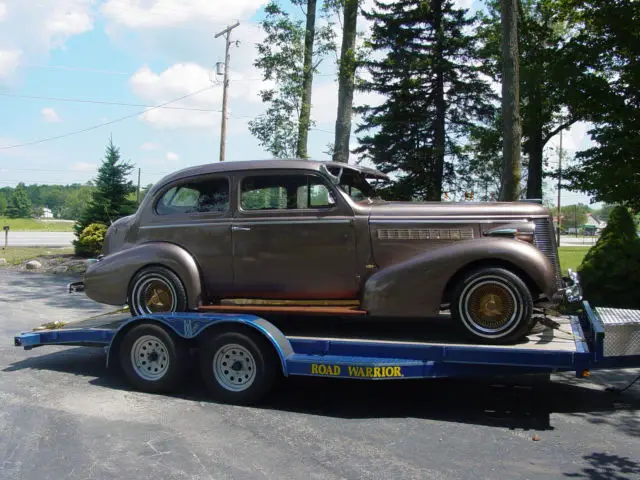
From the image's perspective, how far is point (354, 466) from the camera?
410 centimetres

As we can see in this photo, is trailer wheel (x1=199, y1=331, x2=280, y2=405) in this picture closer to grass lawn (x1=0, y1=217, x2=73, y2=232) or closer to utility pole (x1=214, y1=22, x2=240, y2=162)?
utility pole (x1=214, y1=22, x2=240, y2=162)

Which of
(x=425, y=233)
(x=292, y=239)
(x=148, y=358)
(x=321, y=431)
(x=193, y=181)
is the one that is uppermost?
(x=193, y=181)

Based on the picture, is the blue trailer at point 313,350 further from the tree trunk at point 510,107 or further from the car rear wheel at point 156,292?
the tree trunk at point 510,107

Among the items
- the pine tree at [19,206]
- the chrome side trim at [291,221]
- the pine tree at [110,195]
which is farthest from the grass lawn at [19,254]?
the pine tree at [19,206]

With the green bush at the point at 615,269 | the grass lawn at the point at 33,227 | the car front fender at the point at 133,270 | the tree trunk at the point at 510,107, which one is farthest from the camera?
the grass lawn at the point at 33,227

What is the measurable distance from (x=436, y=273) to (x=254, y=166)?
2.27m

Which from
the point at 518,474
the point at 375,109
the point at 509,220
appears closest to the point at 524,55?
the point at 375,109

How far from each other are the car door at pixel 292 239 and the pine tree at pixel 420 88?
14.4m

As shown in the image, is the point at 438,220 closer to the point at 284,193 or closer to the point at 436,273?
the point at 436,273

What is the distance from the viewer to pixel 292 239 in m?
5.80

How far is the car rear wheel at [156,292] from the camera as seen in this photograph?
607cm

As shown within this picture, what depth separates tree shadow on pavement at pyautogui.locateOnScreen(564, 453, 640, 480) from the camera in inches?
156

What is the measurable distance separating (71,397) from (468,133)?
18.9m

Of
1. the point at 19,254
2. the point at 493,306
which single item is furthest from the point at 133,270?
the point at 19,254
